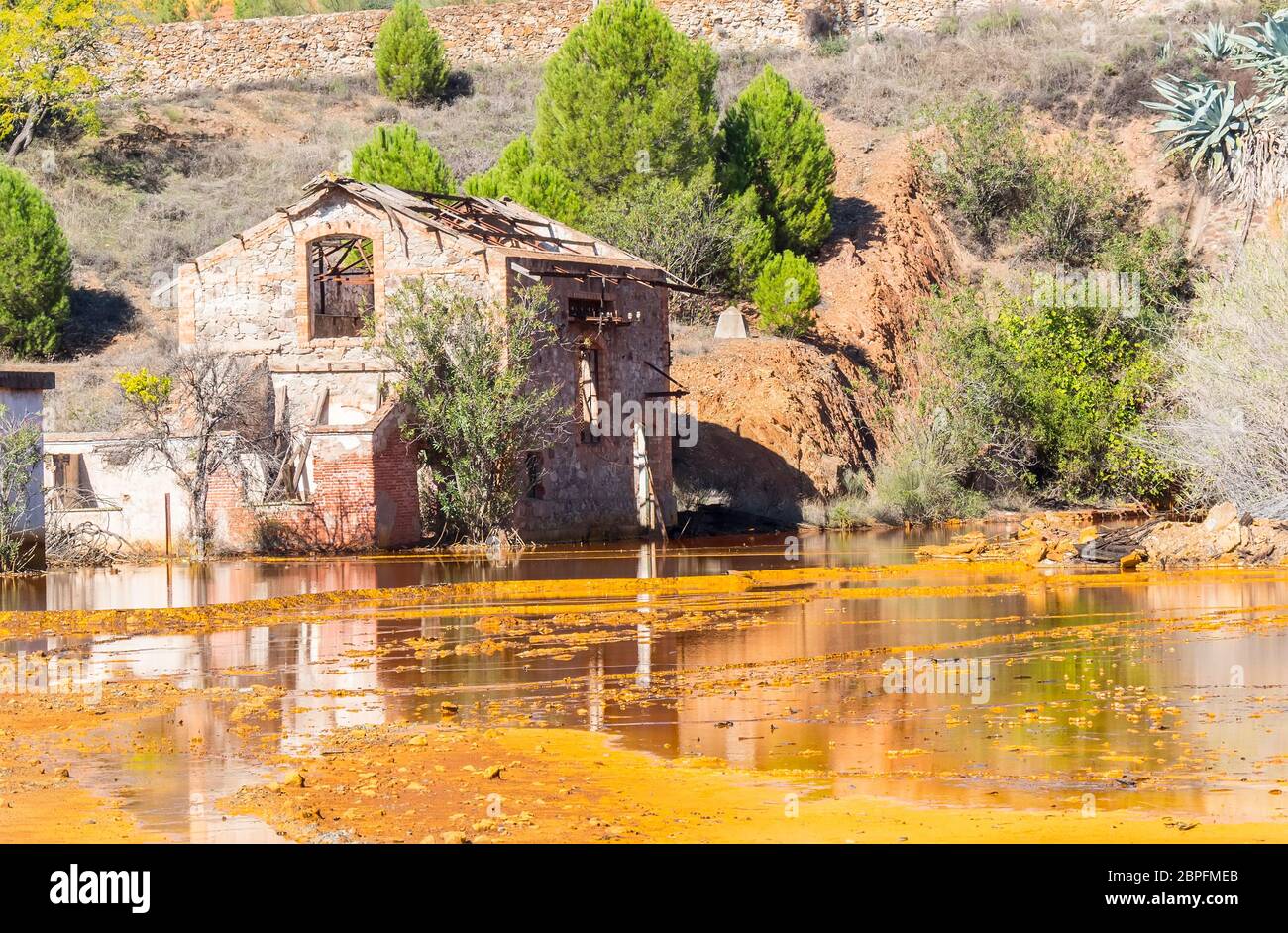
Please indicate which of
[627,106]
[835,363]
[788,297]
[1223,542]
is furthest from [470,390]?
[627,106]

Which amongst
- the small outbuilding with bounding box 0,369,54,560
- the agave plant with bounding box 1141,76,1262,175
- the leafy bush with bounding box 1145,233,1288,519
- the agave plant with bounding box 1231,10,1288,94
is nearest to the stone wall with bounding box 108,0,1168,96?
the agave plant with bounding box 1141,76,1262,175

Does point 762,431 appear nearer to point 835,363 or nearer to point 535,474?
point 835,363

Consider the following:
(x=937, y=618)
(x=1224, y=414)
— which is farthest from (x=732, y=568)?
(x=1224, y=414)

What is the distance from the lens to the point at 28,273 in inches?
1612

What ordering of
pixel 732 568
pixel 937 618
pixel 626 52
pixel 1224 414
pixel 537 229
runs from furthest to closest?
pixel 626 52 → pixel 537 229 → pixel 1224 414 → pixel 732 568 → pixel 937 618

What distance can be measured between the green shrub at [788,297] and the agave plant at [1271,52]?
11.7 metres

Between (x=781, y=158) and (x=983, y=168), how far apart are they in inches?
331

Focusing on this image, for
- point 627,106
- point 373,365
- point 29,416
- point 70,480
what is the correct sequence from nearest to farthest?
1. point 29,416
2. point 70,480
3. point 373,365
4. point 627,106

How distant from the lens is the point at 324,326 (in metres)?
30.5

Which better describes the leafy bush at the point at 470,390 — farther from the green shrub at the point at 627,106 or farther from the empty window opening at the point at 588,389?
the green shrub at the point at 627,106

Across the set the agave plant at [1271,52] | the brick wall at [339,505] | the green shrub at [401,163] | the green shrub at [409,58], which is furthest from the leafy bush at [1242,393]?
the green shrub at [409,58]

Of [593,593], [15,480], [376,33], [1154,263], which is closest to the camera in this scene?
[593,593]

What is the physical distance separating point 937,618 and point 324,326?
53.1 feet
